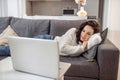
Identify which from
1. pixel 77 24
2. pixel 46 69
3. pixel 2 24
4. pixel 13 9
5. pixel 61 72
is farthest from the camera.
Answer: pixel 13 9

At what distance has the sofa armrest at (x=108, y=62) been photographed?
2184 millimetres

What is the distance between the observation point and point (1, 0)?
4836mm

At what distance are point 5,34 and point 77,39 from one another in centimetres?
116

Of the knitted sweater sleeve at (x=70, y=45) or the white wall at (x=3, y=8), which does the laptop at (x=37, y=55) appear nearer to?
the knitted sweater sleeve at (x=70, y=45)

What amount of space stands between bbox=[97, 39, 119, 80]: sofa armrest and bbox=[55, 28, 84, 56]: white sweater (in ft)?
0.95

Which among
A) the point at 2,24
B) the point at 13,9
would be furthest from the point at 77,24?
the point at 13,9

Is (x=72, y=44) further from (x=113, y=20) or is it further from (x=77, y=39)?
(x=113, y=20)

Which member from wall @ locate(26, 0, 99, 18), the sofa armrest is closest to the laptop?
the sofa armrest

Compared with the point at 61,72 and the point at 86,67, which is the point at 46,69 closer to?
the point at 61,72

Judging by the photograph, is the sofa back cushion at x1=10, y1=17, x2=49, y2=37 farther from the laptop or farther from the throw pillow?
the laptop

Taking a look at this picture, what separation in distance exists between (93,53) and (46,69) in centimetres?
123

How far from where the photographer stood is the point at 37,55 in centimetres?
121

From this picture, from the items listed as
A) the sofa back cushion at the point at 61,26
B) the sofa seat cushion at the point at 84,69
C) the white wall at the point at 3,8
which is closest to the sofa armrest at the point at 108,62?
the sofa seat cushion at the point at 84,69

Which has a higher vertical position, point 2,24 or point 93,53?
point 2,24
